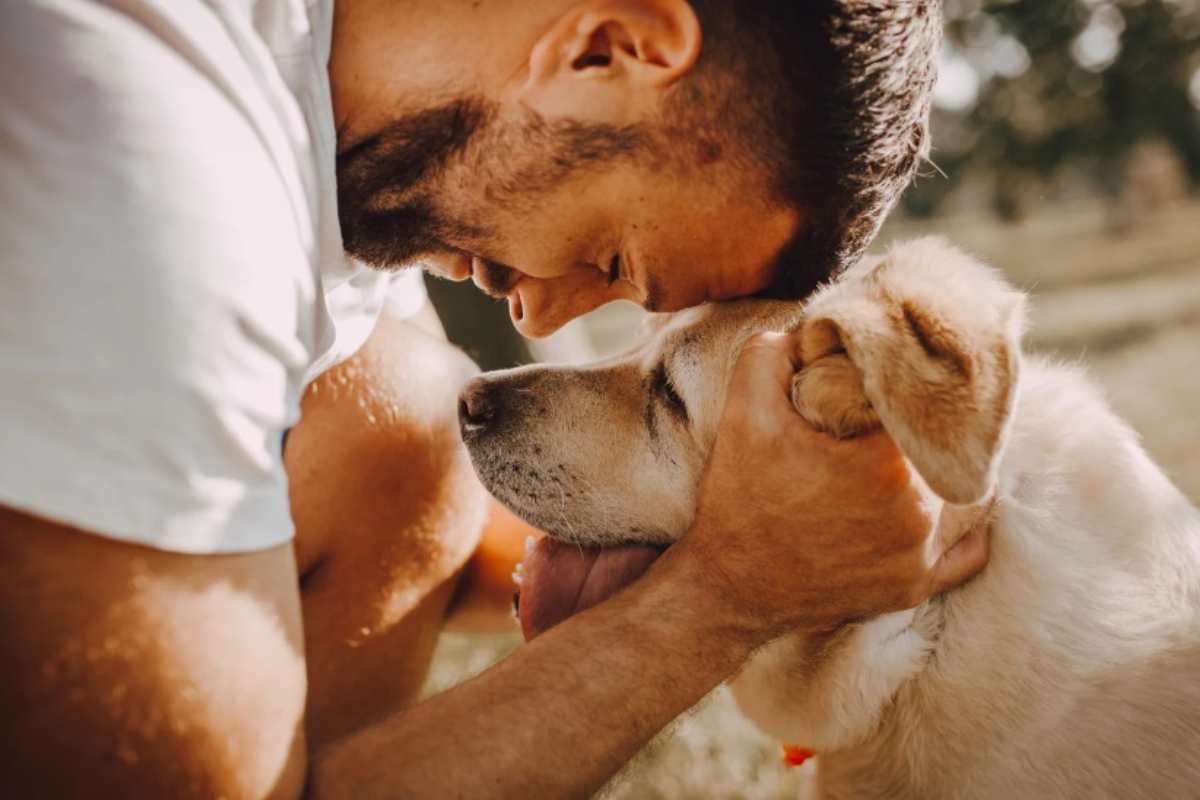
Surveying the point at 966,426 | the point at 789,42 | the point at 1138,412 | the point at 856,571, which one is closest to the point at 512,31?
the point at 789,42

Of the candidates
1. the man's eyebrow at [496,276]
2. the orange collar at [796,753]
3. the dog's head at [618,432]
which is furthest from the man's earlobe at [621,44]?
the orange collar at [796,753]

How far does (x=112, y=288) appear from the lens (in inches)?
51.8

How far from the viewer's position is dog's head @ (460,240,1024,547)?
1649 mm

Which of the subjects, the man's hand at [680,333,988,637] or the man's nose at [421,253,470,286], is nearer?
the man's hand at [680,333,988,637]

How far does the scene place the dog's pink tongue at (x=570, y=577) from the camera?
230cm

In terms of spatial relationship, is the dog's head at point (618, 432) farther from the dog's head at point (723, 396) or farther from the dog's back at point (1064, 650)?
the dog's back at point (1064, 650)

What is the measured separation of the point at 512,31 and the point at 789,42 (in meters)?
0.52

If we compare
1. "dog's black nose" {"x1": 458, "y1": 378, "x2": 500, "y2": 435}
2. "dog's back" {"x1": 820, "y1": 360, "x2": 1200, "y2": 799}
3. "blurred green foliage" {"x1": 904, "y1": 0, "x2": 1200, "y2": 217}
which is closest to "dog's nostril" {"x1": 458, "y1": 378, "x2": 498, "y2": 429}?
"dog's black nose" {"x1": 458, "y1": 378, "x2": 500, "y2": 435}

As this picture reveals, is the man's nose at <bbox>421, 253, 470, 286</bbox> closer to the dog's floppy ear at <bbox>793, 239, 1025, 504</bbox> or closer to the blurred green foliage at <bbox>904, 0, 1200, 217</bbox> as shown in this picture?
the dog's floppy ear at <bbox>793, 239, 1025, 504</bbox>

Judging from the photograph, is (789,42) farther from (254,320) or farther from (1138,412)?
(1138,412)

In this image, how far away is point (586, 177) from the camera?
2.04 m

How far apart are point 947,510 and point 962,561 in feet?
0.41

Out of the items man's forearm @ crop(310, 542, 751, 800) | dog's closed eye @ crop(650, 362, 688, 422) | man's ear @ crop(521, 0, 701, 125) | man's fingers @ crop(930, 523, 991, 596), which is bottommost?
man's forearm @ crop(310, 542, 751, 800)

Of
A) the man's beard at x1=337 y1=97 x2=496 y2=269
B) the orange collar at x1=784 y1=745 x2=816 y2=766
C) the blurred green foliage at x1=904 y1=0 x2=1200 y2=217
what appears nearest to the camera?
the man's beard at x1=337 y1=97 x2=496 y2=269
